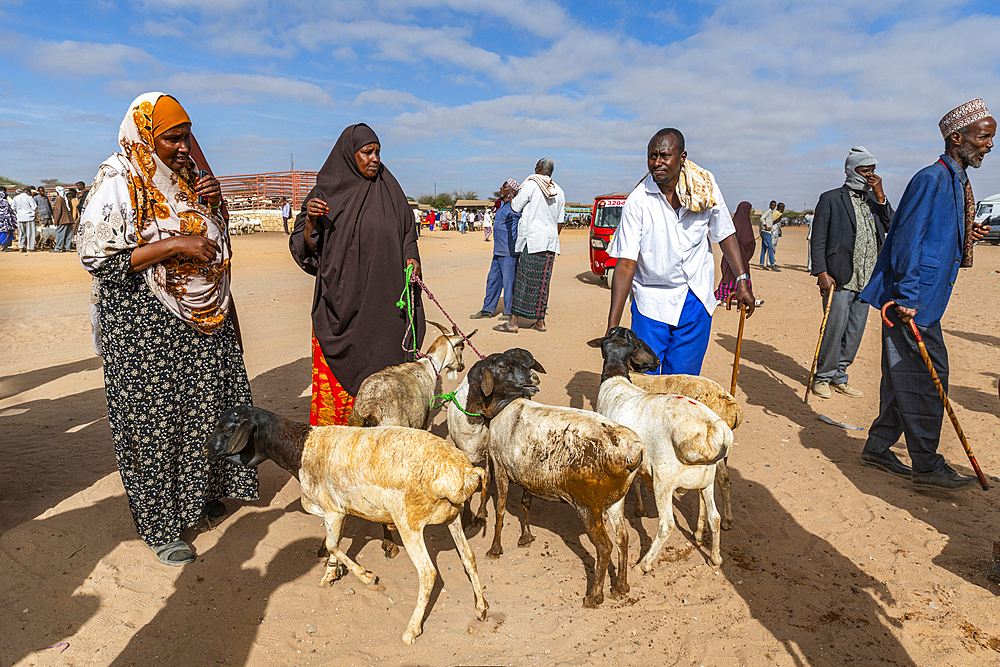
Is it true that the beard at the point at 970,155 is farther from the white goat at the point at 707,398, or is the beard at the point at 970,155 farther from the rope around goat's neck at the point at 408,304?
the rope around goat's neck at the point at 408,304

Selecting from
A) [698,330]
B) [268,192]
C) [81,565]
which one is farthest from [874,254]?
[268,192]

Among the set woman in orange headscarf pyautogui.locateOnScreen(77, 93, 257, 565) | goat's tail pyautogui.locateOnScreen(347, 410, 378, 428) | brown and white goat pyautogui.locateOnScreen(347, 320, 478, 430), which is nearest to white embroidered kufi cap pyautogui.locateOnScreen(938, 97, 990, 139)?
brown and white goat pyautogui.locateOnScreen(347, 320, 478, 430)

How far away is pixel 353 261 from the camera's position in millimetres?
4387

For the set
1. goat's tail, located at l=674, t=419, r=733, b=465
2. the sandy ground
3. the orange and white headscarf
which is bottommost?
the sandy ground

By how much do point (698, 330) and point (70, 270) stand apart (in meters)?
18.9

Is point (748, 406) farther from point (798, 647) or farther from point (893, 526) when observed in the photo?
point (798, 647)

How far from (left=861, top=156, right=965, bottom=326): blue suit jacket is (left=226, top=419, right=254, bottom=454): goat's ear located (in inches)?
199

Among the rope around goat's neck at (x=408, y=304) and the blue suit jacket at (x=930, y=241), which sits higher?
the blue suit jacket at (x=930, y=241)

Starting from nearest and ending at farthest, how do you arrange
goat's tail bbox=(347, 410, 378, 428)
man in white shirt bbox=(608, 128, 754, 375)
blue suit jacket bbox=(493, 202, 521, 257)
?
goat's tail bbox=(347, 410, 378, 428), man in white shirt bbox=(608, 128, 754, 375), blue suit jacket bbox=(493, 202, 521, 257)

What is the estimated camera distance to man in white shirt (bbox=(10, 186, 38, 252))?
19328mm

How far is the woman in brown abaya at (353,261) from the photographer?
436cm

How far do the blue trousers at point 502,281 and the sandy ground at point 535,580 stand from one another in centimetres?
490

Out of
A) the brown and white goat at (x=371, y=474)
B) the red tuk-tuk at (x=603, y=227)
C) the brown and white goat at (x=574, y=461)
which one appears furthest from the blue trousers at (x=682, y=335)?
the red tuk-tuk at (x=603, y=227)

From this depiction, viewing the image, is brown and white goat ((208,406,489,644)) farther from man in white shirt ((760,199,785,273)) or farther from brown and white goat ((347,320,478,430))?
man in white shirt ((760,199,785,273))
